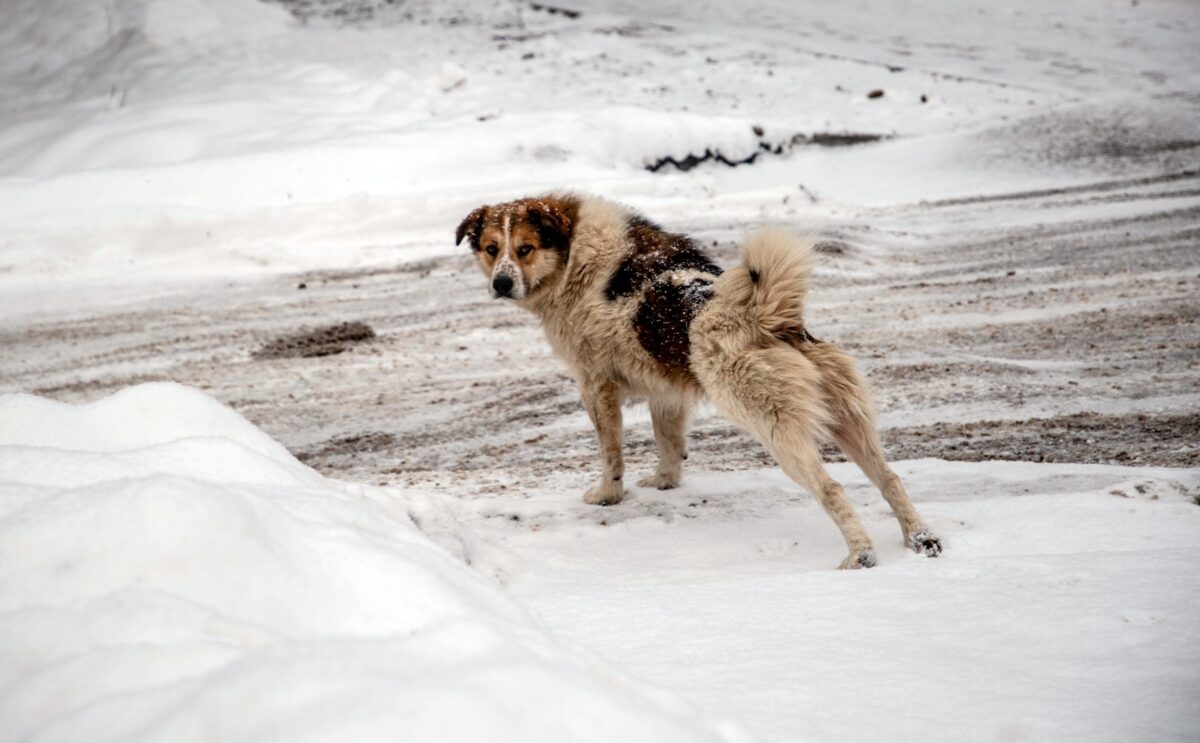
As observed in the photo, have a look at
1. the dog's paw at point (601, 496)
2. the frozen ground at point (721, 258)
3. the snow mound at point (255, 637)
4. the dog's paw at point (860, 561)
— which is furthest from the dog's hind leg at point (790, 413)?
the snow mound at point (255, 637)

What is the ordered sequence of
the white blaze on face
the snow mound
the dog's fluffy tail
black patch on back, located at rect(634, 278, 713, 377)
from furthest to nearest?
the white blaze on face → black patch on back, located at rect(634, 278, 713, 377) → the dog's fluffy tail → the snow mound

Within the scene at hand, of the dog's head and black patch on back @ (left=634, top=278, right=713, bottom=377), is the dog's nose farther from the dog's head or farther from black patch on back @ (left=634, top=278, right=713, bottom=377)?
black patch on back @ (left=634, top=278, right=713, bottom=377)

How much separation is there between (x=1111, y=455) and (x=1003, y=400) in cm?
125

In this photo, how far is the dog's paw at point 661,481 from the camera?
5582 mm

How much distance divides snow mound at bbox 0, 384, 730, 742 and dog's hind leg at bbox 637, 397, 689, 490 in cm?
318

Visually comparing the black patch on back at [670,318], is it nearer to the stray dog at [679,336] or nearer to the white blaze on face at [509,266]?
the stray dog at [679,336]

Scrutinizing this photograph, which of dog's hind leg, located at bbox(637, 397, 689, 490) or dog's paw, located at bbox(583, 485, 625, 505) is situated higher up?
dog's hind leg, located at bbox(637, 397, 689, 490)

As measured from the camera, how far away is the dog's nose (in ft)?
18.5

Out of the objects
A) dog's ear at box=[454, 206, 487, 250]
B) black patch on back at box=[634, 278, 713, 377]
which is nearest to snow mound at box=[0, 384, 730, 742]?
black patch on back at box=[634, 278, 713, 377]

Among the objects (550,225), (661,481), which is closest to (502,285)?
(550,225)

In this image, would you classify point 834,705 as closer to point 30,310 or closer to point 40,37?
point 30,310

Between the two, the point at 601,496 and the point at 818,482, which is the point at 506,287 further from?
the point at 818,482

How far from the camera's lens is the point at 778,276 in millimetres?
4422

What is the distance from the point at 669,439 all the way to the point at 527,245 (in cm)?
144
